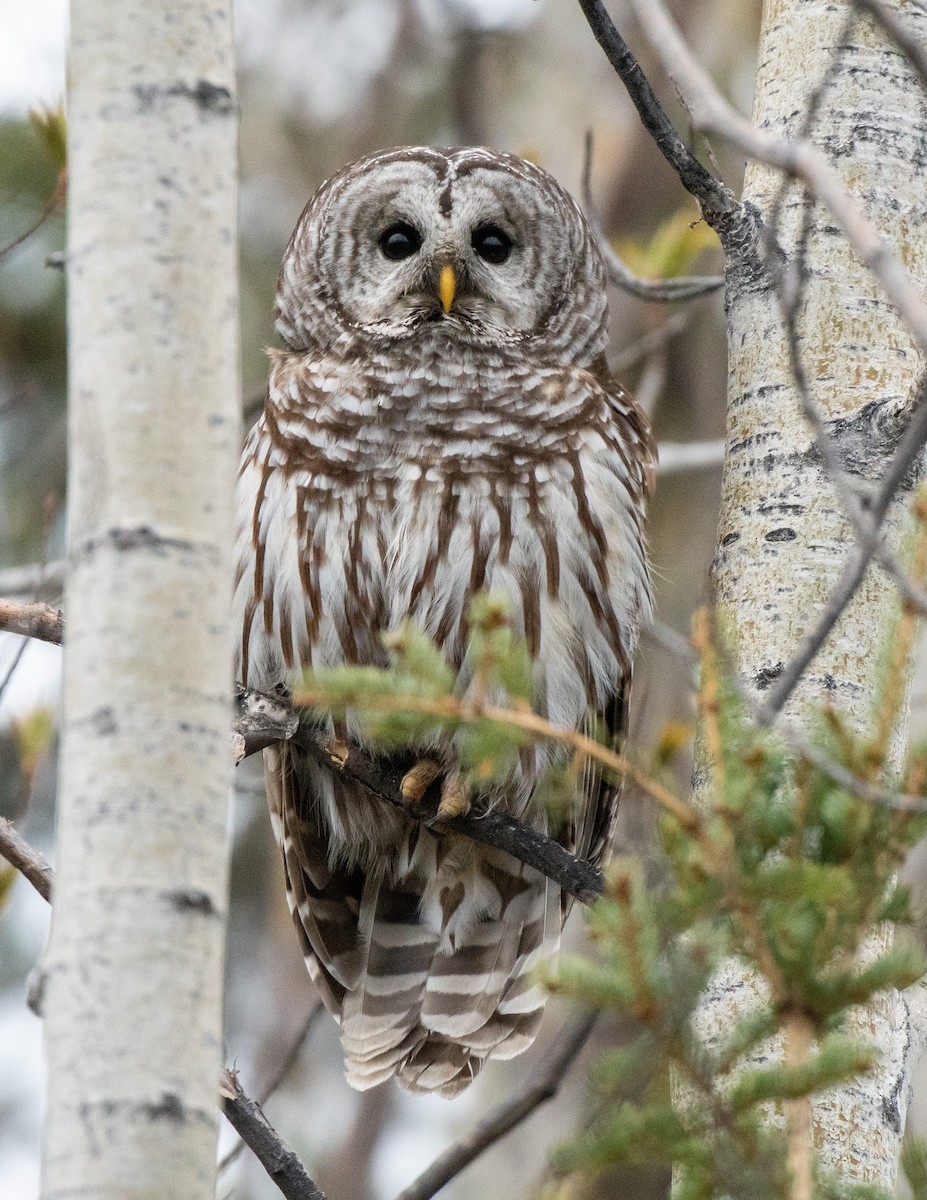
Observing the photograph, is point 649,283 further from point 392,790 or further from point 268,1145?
point 268,1145

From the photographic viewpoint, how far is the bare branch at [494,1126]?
2490mm

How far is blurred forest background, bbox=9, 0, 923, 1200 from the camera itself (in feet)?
21.2

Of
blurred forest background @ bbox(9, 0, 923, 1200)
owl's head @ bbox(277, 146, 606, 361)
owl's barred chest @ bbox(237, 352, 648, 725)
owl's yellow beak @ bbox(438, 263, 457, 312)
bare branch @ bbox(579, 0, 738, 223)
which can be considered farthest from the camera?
blurred forest background @ bbox(9, 0, 923, 1200)

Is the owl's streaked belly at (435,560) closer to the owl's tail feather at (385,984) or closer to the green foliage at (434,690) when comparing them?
the owl's tail feather at (385,984)

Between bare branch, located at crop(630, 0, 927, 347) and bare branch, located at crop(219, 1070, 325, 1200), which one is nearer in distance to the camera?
bare branch, located at crop(630, 0, 927, 347)

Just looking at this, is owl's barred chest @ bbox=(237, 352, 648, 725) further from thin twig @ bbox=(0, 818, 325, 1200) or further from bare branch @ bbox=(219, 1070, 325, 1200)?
bare branch @ bbox=(219, 1070, 325, 1200)

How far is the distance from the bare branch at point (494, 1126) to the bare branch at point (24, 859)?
0.73m

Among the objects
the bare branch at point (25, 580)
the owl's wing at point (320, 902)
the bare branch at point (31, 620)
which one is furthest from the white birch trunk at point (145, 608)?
the bare branch at point (25, 580)

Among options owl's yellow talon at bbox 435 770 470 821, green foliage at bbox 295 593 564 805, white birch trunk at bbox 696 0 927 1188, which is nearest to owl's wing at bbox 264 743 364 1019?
owl's yellow talon at bbox 435 770 470 821

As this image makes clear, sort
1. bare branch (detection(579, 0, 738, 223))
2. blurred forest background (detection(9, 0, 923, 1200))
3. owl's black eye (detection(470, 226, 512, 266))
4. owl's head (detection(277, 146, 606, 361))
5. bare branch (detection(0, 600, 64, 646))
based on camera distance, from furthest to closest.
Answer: blurred forest background (detection(9, 0, 923, 1200)) < owl's black eye (detection(470, 226, 512, 266)) < owl's head (detection(277, 146, 606, 361)) < bare branch (detection(579, 0, 738, 223)) < bare branch (detection(0, 600, 64, 646))

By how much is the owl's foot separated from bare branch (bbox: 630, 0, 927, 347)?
2.00 m

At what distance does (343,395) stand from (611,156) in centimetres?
455

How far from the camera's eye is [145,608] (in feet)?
5.58

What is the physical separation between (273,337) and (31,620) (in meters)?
5.58
